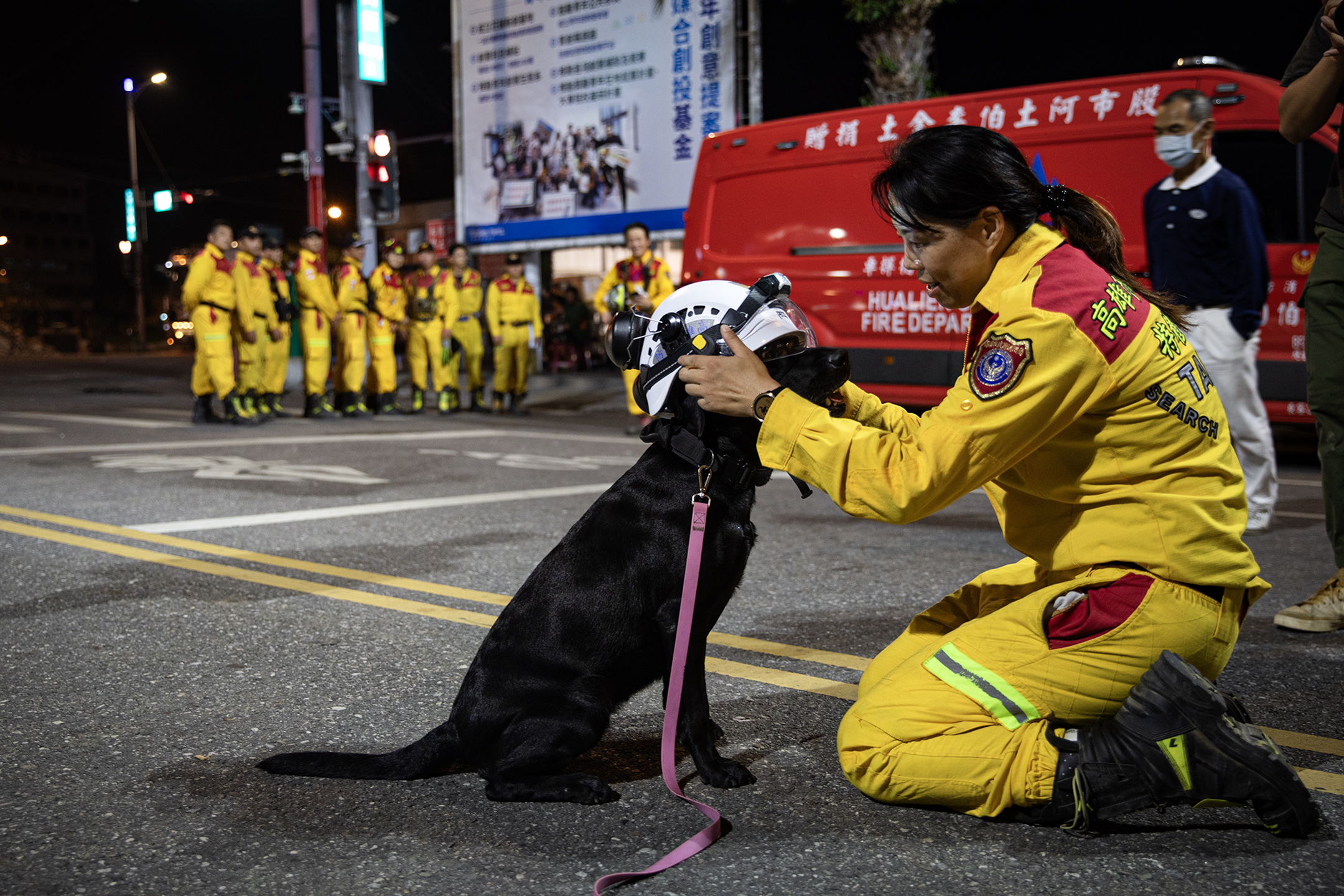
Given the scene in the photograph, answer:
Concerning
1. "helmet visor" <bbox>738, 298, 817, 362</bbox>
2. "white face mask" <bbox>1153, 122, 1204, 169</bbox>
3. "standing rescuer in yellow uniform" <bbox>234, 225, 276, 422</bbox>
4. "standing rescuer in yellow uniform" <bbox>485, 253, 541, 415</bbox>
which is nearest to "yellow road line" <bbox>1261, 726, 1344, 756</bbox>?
"helmet visor" <bbox>738, 298, 817, 362</bbox>

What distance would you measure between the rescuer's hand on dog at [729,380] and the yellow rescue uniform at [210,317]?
10398 millimetres

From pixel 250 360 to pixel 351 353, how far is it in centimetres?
135

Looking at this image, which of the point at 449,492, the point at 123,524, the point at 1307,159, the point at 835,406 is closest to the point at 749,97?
the point at 1307,159

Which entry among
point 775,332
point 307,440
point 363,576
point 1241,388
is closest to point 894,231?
point 1241,388

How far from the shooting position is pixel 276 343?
41.2ft

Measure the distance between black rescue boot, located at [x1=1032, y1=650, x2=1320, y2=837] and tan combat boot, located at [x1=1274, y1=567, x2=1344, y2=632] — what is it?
1.69 m

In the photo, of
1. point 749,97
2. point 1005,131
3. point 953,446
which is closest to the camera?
point 953,446

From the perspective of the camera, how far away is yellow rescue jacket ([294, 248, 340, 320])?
12.9 meters

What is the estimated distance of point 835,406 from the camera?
8.49ft

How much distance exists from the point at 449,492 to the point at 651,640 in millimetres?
4557

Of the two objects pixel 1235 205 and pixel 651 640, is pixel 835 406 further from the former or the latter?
pixel 1235 205

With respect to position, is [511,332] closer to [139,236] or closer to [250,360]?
[250,360]

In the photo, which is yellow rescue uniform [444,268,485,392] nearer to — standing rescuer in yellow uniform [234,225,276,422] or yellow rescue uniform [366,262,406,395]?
yellow rescue uniform [366,262,406,395]

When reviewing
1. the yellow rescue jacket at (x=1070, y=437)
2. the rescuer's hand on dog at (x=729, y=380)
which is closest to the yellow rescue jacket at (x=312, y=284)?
the rescuer's hand on dog at (x=729, y=380)
